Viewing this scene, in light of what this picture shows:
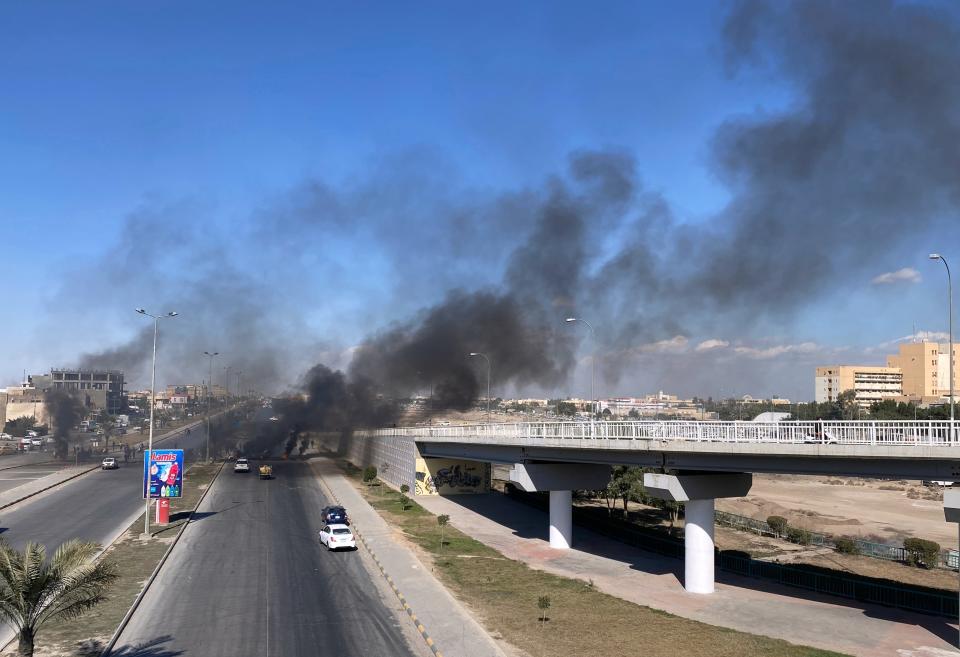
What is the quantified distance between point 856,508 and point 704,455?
60974mm

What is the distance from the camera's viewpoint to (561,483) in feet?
140

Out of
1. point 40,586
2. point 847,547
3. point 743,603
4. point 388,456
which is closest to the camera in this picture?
point 40,586

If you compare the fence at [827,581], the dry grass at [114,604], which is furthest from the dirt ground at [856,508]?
Result: the dry grass at [114,604]

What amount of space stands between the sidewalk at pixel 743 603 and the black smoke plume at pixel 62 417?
293 feet

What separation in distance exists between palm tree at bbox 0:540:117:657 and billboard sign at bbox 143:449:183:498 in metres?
28.7

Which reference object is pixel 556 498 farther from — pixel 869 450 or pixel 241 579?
pixel 869 450

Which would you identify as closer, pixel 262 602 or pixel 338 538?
pixel 262 602

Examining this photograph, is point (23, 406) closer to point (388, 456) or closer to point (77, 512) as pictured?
point (388, 456)

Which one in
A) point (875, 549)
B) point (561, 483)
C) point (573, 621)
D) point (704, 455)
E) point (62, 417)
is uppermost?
point (704, 455)

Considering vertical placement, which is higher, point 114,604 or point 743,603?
point 114,604

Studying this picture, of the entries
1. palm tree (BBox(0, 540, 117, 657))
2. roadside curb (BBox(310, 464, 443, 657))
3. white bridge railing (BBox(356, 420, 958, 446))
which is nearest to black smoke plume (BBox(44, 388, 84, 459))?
roadside curb (BBox(310, 464, 443, 657))

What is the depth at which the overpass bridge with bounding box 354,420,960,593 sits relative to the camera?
23688 mm

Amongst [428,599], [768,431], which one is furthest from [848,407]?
[428,599]

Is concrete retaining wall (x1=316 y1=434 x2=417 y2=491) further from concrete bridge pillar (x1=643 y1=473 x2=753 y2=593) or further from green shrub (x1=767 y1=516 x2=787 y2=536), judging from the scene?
concrete bridge pillar (x1=643 y1=473 x2=753 y2=593)
